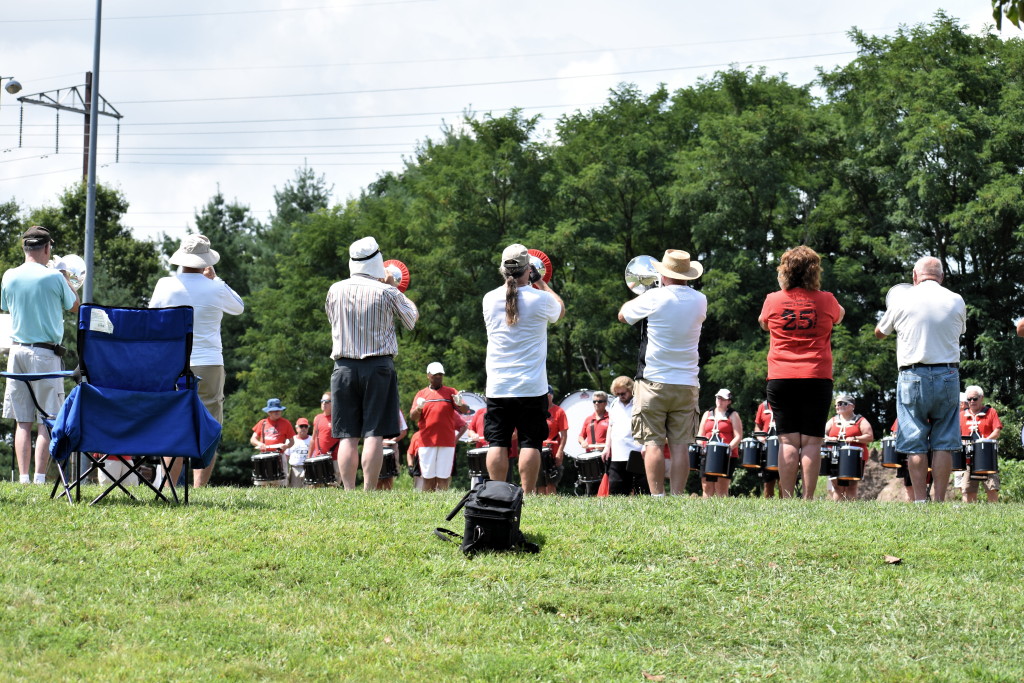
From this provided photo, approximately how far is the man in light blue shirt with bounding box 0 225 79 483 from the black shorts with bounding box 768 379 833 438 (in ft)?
20.0

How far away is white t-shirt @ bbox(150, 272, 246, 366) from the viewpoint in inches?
426

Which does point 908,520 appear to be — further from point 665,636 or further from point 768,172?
point 768,172

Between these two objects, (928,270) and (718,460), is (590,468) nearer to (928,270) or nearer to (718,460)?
(718,460)

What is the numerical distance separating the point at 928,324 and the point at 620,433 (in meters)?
6.37

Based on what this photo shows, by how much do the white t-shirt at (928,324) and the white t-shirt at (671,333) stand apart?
1.63 metres

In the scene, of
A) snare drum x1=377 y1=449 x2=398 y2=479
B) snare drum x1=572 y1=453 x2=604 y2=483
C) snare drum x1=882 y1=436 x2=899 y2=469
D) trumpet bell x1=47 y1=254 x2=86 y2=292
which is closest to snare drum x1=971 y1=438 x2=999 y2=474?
snare drum x1=882 y1=436 x2=899 y2=469

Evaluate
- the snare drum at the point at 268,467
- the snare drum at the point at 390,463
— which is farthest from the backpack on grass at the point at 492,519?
the snare drum at the point at 268,467

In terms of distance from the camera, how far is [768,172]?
120 ft

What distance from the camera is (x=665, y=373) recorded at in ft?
35.0

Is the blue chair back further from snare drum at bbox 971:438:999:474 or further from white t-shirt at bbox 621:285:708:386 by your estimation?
snare drum at bbox 971:438:999:474

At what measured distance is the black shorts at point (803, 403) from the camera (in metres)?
10.6

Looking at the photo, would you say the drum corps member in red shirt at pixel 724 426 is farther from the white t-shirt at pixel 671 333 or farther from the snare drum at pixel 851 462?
the white t-shirt at pixel 671 333

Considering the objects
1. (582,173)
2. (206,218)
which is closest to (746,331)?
(582,173)

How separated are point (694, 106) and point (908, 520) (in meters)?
34.8
